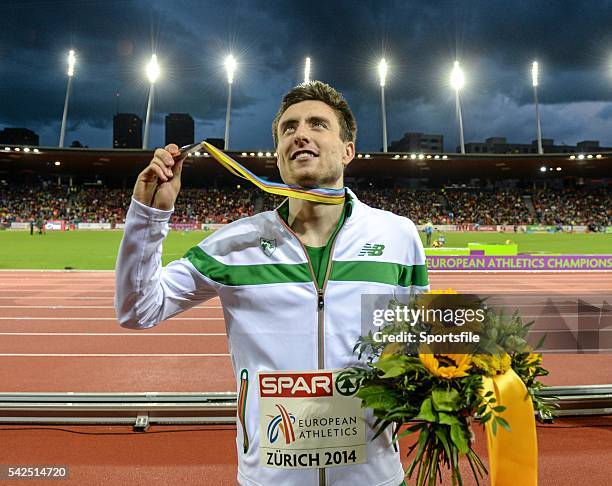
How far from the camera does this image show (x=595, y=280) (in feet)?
47.6

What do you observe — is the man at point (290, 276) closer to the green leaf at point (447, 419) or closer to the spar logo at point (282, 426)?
the spar logo at point (282, 426)

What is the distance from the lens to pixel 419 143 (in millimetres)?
108375

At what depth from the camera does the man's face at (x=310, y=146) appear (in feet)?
5.69

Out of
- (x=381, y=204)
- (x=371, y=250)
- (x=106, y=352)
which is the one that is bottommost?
(x=106, y=352)

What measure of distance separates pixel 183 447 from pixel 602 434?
366 cm

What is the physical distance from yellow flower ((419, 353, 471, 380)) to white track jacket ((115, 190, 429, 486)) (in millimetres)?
403

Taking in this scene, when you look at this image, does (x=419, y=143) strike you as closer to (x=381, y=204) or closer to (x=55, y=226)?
(x=381, y=204)

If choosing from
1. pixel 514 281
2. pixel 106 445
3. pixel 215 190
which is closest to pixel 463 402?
pixel 106 445

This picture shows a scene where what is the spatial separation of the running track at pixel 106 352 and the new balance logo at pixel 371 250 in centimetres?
387

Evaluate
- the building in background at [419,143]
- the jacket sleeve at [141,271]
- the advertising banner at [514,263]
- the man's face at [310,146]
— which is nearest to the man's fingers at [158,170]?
the jacket sleeve at [141,271]

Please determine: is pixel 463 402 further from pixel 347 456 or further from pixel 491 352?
pixel 347 456

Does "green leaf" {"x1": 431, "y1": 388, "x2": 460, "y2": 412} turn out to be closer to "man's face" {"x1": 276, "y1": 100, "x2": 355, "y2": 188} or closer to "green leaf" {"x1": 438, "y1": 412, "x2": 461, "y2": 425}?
"green leaf" {"x1": 438, "y1": 412, "x2": 461, "y2": 425}

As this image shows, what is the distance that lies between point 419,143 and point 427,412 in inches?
4458

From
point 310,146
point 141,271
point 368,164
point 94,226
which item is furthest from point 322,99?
point 94,226
